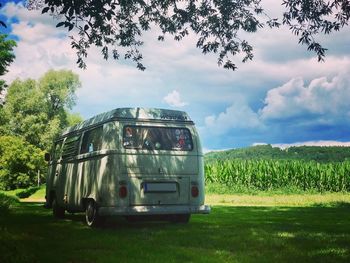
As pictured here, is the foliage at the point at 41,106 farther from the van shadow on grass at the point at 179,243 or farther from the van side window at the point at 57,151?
the van shadow on grass at the point at 179,243

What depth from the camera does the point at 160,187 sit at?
1062cm

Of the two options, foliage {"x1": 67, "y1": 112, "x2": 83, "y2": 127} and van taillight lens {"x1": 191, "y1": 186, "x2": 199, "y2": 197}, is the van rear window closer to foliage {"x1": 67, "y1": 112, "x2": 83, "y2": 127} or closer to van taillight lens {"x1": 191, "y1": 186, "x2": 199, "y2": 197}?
van taillight lens {"x1": 191, "y1": 186, "x2": 199, "y2": 197}

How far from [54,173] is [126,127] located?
5.13 m

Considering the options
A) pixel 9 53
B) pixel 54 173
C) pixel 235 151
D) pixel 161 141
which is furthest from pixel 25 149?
pixel 235 151

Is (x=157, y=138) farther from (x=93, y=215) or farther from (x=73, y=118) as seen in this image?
(x=73, y=118)

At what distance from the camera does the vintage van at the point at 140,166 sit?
1027cm

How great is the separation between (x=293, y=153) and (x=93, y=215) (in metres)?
75.9

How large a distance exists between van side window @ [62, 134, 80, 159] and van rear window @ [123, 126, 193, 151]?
251cm

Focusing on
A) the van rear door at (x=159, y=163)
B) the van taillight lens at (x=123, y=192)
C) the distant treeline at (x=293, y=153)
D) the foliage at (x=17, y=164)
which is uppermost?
the distant treeline at (x=293, y=153)

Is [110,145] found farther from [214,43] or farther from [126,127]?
[214,43]

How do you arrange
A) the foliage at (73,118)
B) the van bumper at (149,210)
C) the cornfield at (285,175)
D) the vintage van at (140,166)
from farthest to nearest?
1. the foliage at (73,118)
2. the cornfield at (285,175)
3. the vintage van at (140,166)
4. the van bumper at (149,210)

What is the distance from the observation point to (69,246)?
775cm

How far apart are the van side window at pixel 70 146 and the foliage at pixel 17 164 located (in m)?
39.7

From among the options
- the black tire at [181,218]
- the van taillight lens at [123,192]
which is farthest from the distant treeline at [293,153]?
the van taillight lens at [123,192]
